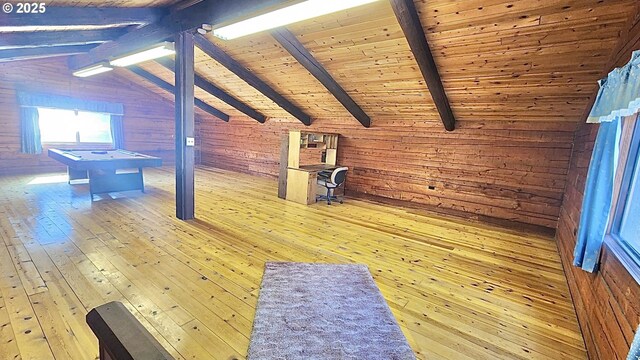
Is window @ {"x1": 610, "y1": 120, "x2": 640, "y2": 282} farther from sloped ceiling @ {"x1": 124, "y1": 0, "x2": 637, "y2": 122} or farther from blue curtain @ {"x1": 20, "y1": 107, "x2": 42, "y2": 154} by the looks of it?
blue curtain @ {"x1": 20, "y1": 107, "x2": 42, "y2": 154}

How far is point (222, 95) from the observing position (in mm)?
7246

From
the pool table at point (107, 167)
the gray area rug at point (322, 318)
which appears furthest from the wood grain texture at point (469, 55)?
the gray area rug at point (322, 318)

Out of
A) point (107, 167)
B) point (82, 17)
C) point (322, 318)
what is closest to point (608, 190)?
point (322, 318)

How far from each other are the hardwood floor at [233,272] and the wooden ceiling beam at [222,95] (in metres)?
3.20

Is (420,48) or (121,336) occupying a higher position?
(420,48)

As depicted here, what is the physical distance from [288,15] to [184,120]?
2.05m

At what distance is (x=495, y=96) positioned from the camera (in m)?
4.08

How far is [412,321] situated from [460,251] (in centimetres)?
180

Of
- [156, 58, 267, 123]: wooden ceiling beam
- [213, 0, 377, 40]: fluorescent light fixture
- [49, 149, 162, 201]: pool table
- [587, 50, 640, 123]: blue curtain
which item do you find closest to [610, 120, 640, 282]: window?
[587, 50, 640, 123]: blue curtain

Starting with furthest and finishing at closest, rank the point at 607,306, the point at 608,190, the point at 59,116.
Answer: the point at 59,116, the point at 608,190, the point at 607,306

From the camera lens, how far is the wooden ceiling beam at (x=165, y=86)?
23.6 feet

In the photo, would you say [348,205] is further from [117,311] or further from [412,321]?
[117,311]

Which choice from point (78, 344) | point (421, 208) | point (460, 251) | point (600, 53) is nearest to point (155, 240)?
point (78, 344)

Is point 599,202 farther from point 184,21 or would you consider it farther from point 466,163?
point 184,21
